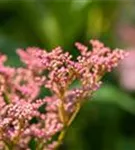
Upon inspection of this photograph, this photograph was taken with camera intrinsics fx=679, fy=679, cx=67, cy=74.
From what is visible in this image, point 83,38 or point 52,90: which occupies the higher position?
point 83,38

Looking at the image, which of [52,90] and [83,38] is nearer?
[52,90]

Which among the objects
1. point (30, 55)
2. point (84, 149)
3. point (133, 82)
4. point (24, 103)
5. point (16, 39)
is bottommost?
point (24, 103)

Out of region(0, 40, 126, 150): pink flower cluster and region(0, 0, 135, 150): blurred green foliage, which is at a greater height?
region(0, 0, 135, 150): blurred green foliage

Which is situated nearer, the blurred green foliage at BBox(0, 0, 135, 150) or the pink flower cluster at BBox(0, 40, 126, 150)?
the pink flower cluster at BBox(0, 40, 126, 150)

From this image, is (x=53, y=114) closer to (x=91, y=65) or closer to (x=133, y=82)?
(x=91, y=65)

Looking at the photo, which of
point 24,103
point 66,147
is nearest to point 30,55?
point 24,103
